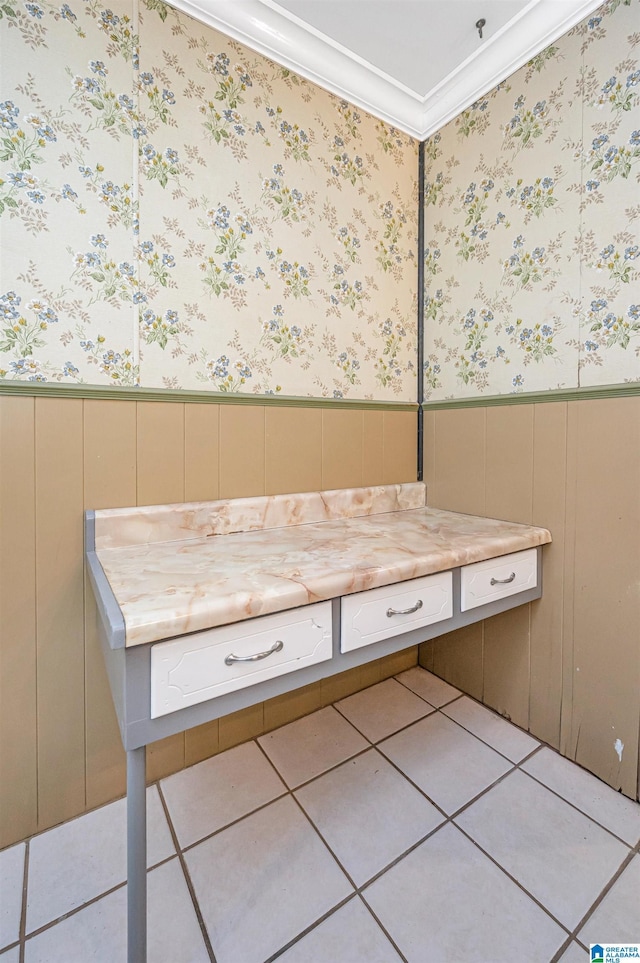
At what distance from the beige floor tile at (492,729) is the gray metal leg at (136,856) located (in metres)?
1.18

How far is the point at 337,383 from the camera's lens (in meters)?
1.67

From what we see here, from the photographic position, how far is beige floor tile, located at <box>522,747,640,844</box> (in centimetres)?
120

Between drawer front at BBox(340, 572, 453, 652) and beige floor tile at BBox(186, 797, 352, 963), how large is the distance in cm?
59

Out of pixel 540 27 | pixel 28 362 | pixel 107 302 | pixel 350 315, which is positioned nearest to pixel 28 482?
pixel 28 362

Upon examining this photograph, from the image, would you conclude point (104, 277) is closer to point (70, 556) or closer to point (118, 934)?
point (70, 556)

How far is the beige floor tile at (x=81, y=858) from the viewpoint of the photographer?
1010 mm

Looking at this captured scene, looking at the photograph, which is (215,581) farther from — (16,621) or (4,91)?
(4,91)

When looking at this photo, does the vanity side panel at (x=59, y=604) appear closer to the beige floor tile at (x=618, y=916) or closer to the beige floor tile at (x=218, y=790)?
the beige floor tile at (x=218, y=790)

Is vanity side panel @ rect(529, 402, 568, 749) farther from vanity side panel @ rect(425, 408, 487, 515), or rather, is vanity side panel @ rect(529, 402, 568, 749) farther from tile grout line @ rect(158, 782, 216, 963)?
tile grout line @ rect(158, 782, 216, 963)

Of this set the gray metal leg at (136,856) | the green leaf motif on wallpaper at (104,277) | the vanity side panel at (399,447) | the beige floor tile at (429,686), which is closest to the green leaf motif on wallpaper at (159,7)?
the green leaf motif on wallpaper at (104,277)

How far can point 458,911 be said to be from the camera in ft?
3.21

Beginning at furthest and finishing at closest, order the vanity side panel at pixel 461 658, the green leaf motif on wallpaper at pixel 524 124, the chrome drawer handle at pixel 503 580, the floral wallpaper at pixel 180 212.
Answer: the vanity side panel at pixel 461 658
the green leaf motif on wallpaper at pixel 524 124
the chrome drawer handle at pixel 503 580
the floral wallpaper at pixel 180 212

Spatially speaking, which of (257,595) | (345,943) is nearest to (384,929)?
(345,943)

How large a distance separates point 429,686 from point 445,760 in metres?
0.43
